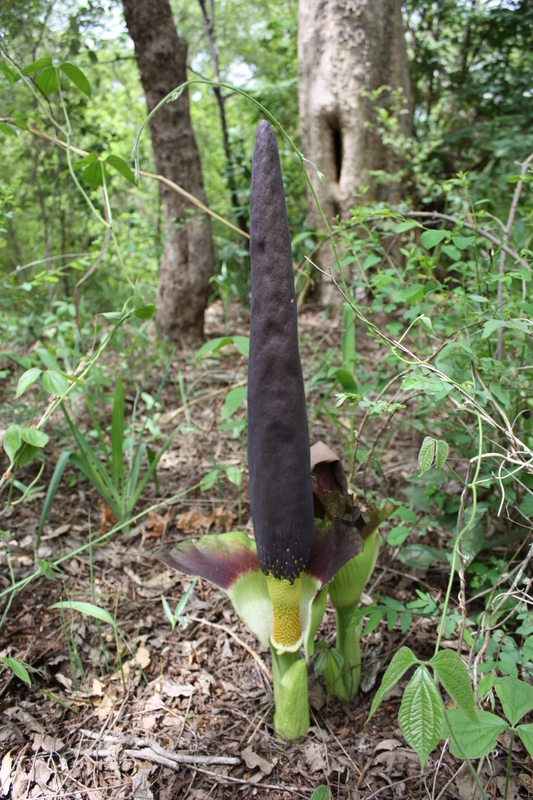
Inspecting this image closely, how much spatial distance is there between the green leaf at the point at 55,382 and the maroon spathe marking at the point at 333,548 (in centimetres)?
71

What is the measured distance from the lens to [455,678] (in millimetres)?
814

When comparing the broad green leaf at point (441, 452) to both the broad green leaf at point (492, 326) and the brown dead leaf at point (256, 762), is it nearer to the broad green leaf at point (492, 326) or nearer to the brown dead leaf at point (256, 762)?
the broad green leaf at point (492, 326)

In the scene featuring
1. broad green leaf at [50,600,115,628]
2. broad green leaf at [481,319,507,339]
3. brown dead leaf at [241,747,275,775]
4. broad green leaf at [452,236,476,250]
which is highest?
broad green leaf at [452,236,476,250]

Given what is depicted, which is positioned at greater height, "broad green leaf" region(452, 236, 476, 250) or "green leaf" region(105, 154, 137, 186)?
"green leaf" region(105, 154, 137, 186)

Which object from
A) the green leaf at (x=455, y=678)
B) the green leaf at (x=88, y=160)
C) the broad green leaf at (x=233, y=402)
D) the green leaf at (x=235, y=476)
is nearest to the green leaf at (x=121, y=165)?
the green leaf at (x=88, y=160)

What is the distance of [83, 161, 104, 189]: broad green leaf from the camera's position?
5.49 feet

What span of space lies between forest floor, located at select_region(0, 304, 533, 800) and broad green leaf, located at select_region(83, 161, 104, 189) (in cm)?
118

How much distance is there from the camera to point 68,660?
5.06 feet

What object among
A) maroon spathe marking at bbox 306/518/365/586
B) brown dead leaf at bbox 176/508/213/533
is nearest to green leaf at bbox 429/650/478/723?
maroon spathe marking at bbox 306/518/365/586

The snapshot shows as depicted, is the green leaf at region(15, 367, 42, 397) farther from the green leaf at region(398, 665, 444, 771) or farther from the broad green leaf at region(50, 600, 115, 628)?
the green leaf at region(398, 665, 444, 771)

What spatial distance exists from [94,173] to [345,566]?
1.39 metres

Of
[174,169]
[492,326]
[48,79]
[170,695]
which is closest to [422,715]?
[492,326]

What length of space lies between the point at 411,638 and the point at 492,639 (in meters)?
0.32

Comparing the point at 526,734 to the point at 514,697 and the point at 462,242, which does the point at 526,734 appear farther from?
the point at 462,242
